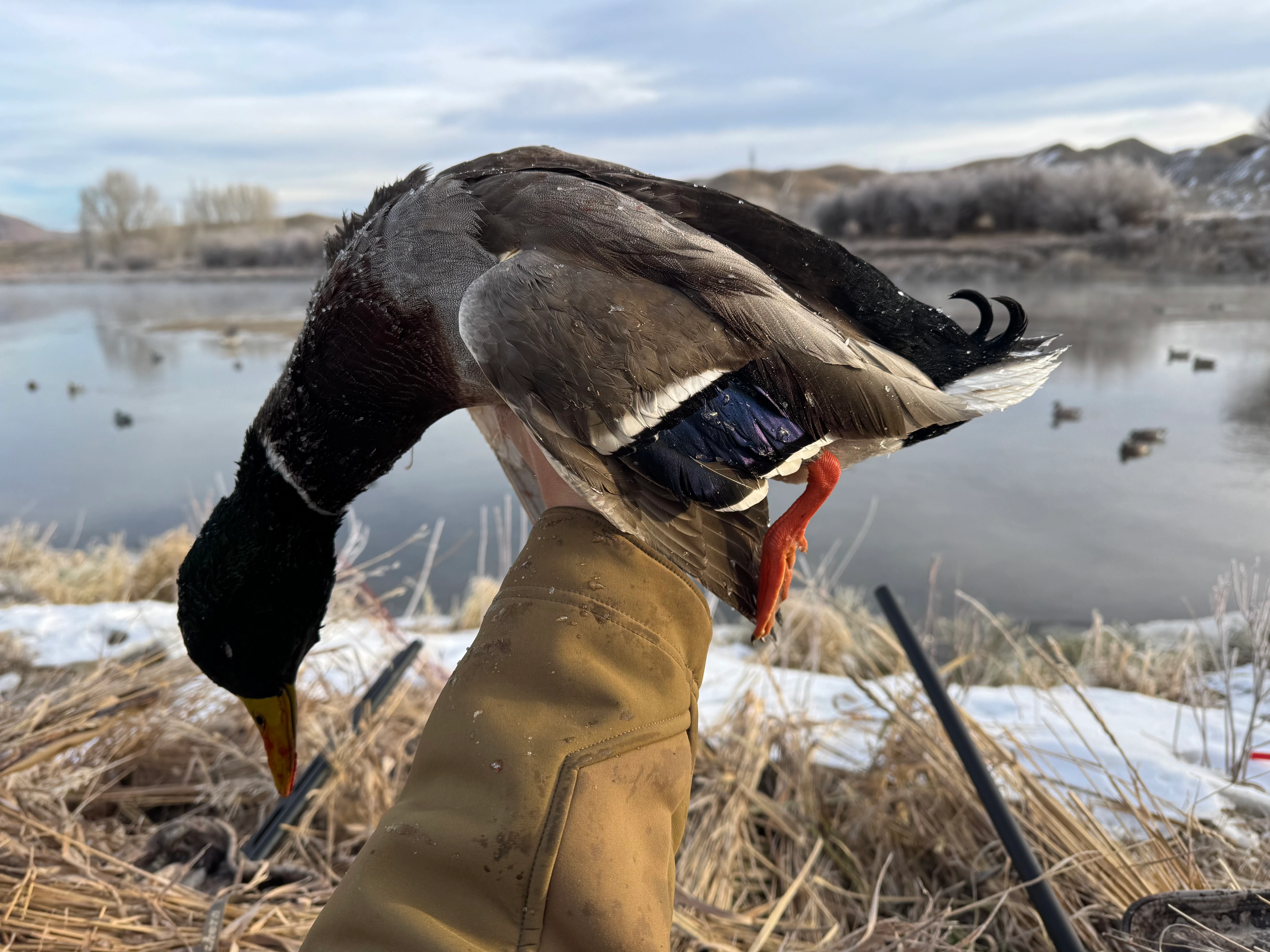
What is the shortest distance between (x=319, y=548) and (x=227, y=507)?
18cm

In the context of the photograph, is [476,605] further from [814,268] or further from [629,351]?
[629,351]

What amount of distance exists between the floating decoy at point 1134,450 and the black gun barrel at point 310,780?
20.0ft

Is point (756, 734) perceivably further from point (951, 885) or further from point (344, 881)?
point (344, 881)

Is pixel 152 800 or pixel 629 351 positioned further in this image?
pixel 152 800

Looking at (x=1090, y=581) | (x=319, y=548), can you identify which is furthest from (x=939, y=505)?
(x=319, y=548)

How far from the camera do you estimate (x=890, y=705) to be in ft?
9.16

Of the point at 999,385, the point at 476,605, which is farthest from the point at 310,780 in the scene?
the point at 476,605

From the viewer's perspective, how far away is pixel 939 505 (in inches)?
242

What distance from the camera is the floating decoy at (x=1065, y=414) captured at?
685 cm

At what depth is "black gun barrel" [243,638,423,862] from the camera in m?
1.83

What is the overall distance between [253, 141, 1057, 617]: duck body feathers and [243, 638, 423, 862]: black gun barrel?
0.94m

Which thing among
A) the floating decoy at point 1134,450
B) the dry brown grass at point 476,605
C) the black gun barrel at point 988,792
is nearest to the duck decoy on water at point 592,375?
the black gun barrel at point 988,792

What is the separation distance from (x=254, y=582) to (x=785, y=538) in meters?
0.94

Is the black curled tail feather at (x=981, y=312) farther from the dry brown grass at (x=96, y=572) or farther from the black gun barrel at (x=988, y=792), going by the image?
the dry brown grass at (x=96, y=572)
